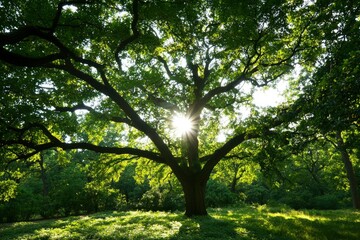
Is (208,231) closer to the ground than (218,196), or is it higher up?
closer to the ground

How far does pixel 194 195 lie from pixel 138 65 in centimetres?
801

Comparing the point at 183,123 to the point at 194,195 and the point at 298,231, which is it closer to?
the point at 194,195

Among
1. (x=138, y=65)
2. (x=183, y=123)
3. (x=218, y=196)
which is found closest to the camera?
(x=138, y=65)

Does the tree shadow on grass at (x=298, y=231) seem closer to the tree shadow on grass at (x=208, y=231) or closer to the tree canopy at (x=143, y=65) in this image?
the tree shadow on grass at (x=208, y=231)

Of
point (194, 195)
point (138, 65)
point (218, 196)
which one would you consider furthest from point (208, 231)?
point (218, 196)

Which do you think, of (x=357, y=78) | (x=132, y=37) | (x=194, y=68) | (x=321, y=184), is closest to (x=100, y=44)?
(x=132, y=37)

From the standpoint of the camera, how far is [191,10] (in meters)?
12.4

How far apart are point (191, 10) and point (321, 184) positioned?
40.1m

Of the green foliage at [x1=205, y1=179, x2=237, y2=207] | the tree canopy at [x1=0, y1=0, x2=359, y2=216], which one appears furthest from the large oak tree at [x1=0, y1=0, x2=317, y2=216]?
the green foliage at [x1=205, y1=179, x2=237, y2=207]

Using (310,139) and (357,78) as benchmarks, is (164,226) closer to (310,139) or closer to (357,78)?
(310,139)

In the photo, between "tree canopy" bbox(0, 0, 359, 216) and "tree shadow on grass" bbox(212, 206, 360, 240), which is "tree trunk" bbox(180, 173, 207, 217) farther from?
"tree shadow on grass" bbox(212, 206, 360, 240)

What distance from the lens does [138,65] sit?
15.6 meters

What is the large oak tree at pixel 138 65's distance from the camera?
1141 centimetres

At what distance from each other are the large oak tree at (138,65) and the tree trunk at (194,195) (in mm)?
57
